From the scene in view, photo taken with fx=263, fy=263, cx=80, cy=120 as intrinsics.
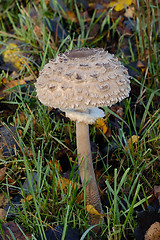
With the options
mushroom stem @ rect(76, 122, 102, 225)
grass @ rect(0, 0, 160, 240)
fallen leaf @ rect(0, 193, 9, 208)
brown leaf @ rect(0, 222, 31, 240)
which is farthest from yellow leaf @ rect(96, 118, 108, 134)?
brown leaf @ rect(0, 222, 31, 240)

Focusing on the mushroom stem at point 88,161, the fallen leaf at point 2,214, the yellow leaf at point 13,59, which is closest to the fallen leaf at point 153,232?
the mushroom stem at point 88,161

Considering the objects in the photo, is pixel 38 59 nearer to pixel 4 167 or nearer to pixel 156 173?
pixel 4 167

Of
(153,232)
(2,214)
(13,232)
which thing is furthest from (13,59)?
(153,232)

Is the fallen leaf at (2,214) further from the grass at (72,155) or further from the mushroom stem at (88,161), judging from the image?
the mushroom stem at (88,161)

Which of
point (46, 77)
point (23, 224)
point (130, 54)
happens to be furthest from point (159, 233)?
point (130, 54)

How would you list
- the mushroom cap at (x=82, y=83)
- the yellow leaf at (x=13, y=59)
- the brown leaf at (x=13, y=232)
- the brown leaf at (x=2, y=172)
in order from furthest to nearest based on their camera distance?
the yellow leaf at (x=13, y=59), the brown leaf at (x=2, y=172), the brown leaf at (x=13, y=232), the mushroom cap at (x=82, y=83)

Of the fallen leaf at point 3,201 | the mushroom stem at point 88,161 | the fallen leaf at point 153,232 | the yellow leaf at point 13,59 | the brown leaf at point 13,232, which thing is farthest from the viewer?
the yellow leaf at point 13,59

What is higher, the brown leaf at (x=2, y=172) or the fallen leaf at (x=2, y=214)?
the brown leaf at (x=2, y=172)
